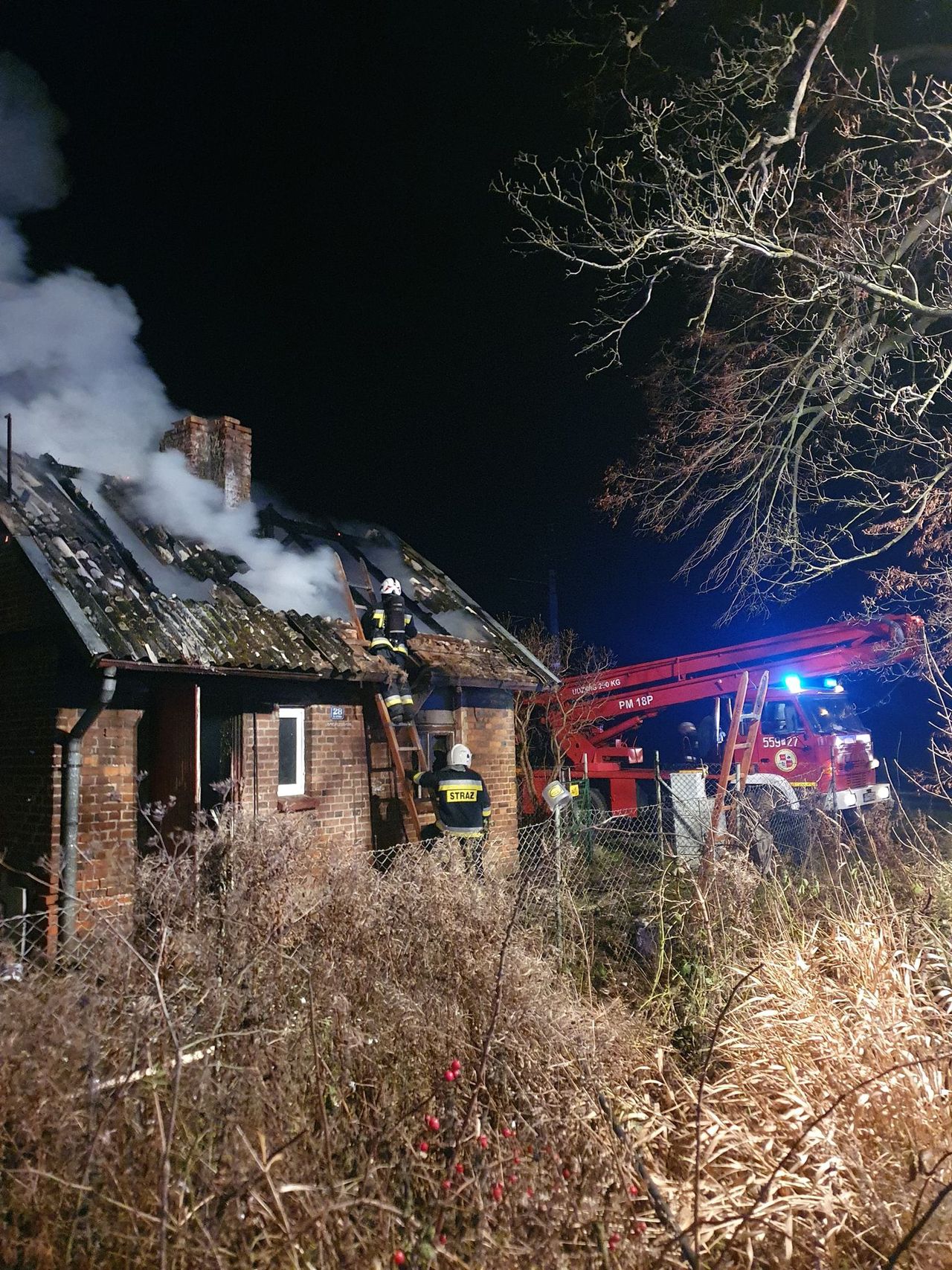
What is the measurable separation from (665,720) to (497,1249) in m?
14.5

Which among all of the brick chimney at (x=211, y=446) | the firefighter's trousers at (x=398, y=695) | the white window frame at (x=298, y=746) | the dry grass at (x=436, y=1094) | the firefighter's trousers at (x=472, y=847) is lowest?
the dry grass at (x=436, y=1094)

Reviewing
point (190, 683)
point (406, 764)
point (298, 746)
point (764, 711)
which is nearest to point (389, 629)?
point (406, 764)

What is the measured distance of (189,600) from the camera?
780cm

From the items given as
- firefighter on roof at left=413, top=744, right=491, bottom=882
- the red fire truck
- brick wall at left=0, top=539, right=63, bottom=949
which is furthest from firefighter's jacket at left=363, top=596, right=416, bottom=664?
the red fire truck

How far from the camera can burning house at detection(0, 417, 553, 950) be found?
→ 6555mm

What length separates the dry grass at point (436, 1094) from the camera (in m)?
2.59

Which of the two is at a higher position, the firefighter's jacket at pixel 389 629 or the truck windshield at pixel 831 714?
the firefighter's jacket at pixel 389 629

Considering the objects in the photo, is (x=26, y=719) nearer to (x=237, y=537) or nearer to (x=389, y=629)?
(x=237, y=537)

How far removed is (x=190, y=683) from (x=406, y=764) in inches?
118

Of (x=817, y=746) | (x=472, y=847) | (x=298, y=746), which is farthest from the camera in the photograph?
(x=817, y=746)

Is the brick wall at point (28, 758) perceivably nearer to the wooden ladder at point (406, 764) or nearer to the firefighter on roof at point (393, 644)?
the wooden ladder at point (406, 764)

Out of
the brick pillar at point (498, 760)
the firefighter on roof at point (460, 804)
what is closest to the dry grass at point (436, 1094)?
the firefighter on roof at point (460, 804)

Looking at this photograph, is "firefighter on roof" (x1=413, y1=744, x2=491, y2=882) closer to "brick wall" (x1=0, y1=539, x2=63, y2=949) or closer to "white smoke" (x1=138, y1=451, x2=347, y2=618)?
"white smoke" (x1=138, y1=451, x2=347, y2=618)

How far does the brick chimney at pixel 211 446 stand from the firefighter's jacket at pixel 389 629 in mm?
2510
